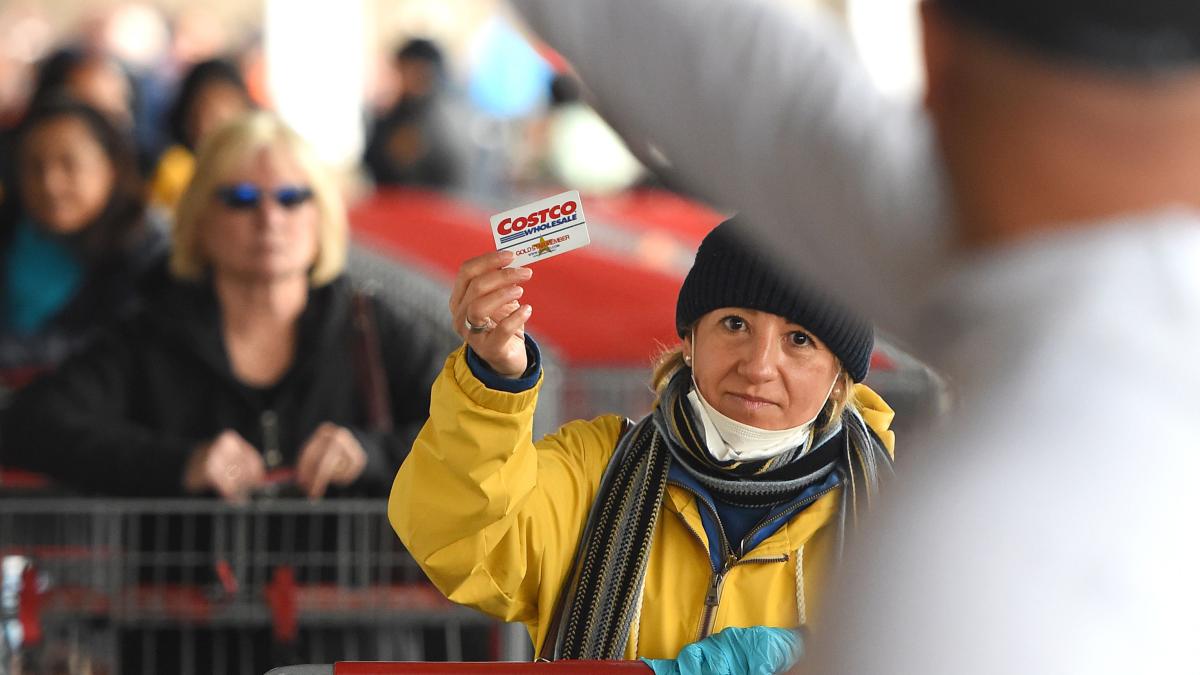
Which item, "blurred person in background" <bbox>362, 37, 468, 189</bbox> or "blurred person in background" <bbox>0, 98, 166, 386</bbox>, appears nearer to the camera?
"blurred person in background" <bbox>0, 98, 166, 386</bbox>

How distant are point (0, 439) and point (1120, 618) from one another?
368 cm

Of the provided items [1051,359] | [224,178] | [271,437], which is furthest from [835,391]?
[224,178]

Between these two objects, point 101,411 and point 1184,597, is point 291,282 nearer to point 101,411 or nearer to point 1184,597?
point 101,411

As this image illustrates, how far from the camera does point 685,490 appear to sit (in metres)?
2.48

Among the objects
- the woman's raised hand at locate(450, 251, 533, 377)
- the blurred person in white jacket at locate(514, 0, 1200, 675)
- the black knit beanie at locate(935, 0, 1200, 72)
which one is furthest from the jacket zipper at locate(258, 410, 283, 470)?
the black knit beanie at locate(935, 0, 1200, 72)

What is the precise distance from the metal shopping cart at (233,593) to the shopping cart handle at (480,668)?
4.77 ft

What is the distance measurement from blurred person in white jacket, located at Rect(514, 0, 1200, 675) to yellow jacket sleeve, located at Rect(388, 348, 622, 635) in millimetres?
1135

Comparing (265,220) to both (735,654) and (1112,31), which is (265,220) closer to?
(735,654)

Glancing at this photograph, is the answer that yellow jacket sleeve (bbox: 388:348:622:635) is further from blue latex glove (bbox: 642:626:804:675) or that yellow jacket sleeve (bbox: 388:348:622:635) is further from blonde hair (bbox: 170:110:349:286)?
blonde hair (bbox: 170:110:349:286)

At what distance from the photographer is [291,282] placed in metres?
4.16

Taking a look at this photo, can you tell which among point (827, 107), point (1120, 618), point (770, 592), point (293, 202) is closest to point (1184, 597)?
point (1120, 618)

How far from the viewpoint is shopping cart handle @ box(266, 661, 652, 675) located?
2.24 meters

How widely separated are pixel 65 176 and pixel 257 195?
1287 millimetres

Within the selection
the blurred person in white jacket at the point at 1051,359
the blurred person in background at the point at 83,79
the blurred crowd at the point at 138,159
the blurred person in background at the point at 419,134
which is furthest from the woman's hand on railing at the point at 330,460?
the blurred person in background at the point at 419,134
